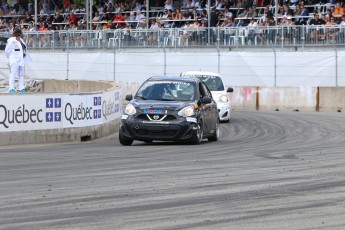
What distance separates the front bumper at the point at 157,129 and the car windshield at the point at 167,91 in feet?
3.12

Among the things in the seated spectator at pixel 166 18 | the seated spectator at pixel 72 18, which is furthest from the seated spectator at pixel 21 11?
the seated spectator at pixel 166 18

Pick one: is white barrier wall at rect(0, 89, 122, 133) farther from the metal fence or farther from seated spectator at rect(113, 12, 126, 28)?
seated spectator at rect(113, 12, 126, 28)

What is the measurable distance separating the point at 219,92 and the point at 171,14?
47.7 feet

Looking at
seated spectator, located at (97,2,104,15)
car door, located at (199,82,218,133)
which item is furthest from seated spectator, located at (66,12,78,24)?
car door, located at (199,82,218,133)

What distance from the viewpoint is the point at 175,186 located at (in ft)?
42.9

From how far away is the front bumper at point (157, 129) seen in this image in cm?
2064

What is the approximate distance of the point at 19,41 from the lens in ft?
90.1

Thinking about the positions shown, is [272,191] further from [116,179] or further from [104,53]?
[104,53]

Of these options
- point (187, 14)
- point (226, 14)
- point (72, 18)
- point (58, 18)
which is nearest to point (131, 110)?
point (226, 14)

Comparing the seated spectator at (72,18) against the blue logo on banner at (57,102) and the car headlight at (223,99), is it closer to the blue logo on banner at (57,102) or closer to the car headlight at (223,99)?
the car headlight at (223,99)

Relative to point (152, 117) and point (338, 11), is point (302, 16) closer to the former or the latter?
point (338, 11)

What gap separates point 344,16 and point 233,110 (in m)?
5.42

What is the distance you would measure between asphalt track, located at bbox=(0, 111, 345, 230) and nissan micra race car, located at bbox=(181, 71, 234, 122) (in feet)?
26.2

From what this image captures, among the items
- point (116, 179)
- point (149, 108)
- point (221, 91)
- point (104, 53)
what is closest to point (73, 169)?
point (116, 179)
